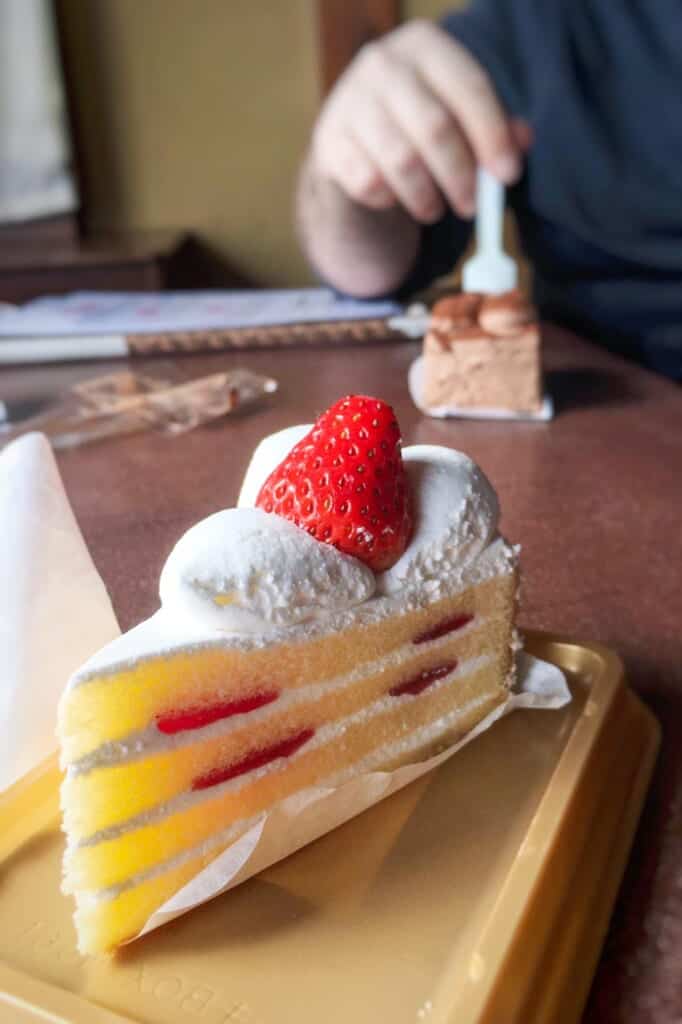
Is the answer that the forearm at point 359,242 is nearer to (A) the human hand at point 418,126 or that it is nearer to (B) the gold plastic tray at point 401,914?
(A) the human hand at point 418,126

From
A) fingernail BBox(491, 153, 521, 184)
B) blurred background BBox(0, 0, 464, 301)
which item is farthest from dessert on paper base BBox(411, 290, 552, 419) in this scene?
blurred background BBox(0, 0, 464, 301)

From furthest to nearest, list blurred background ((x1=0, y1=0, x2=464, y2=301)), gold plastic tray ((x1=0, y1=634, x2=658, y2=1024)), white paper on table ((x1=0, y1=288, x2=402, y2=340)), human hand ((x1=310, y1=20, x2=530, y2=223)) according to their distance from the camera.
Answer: blurred background ((x1=0, y1=0, x2=464, y2=301)), white paper on table ((x1=0, y1=288, x2=402, y2=340)), human hand ((x1=310, y1=20, x2=530, y2=223)), gold plastic tray ((x1=0, y1=634, x2=658, y2=1024))

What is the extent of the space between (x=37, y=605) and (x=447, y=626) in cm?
21

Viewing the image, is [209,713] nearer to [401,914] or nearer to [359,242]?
[401,914]

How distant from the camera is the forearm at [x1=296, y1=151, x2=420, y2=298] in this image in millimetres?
1271

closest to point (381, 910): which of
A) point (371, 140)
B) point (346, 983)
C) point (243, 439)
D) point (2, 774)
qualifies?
point (346, 983)

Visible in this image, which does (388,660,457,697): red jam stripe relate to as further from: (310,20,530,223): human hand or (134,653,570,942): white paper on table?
(310,20,530,223): human hand

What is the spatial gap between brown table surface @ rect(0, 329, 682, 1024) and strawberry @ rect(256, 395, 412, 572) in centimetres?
17

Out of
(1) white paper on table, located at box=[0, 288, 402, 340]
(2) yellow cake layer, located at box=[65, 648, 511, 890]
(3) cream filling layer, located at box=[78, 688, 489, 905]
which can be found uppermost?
(1) white paper on table, located at box=[0, 288, 402, 340]

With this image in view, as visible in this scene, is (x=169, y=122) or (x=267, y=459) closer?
(x=267, y=459)

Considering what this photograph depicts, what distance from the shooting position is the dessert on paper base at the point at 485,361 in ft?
2.83

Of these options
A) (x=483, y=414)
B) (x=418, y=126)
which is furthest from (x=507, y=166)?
(x=483, y=414)

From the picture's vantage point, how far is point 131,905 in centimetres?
35

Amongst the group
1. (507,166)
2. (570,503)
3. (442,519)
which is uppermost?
(507,166)
